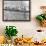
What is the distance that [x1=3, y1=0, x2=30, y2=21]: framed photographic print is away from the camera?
3.32 meters

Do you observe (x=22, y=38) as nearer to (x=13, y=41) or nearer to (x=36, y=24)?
(x=13, y=41)

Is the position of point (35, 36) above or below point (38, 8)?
below

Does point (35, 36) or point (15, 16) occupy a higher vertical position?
point (15, 16)

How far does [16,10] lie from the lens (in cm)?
333

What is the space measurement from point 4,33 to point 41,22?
735 mm

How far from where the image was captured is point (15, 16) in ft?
10.9

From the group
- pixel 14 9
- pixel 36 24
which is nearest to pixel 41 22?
pixel 36 24

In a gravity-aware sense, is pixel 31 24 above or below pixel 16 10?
below

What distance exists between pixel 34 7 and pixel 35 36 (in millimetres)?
558

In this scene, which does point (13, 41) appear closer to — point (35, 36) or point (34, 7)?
point (35, 36)

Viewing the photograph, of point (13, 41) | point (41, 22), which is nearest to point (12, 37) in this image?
point (13, 41)

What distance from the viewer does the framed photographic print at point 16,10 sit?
332 cm

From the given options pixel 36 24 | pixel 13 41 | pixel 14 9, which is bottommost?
pixel 13 41

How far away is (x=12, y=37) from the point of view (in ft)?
10.6
